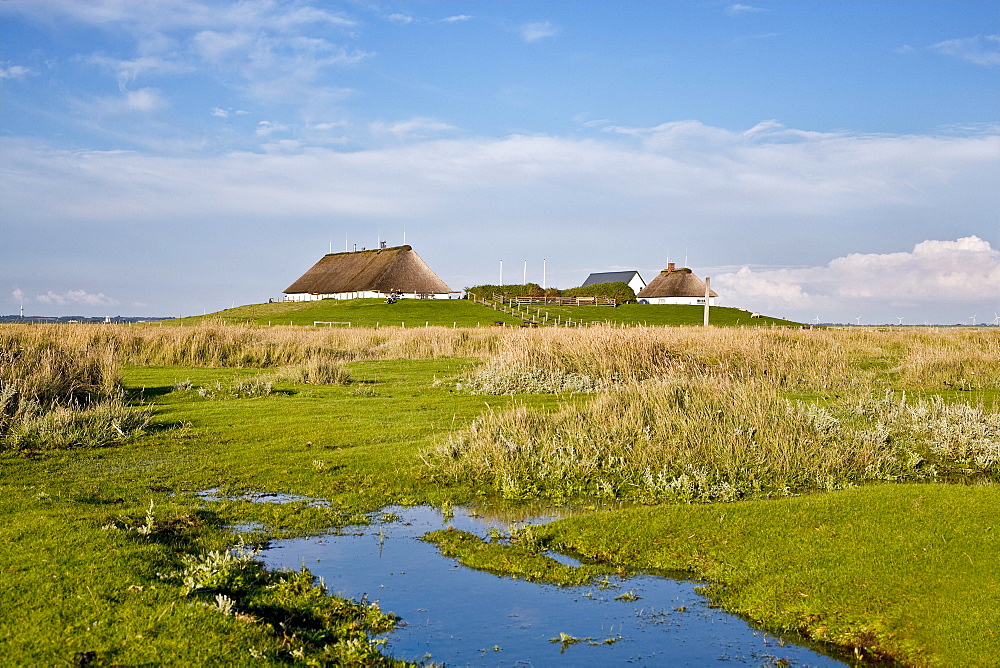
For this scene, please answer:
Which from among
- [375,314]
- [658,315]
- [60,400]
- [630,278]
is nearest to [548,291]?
[658,315]

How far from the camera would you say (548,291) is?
96562 mm

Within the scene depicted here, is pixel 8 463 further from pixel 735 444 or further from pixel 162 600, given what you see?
pixel 735 444

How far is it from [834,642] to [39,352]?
22359mm

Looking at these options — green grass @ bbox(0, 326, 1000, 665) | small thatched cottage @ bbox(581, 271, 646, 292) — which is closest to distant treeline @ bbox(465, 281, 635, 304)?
small thatched cottage @ bbox(581, 271, 646, 292)

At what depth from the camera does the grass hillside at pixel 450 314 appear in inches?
2933

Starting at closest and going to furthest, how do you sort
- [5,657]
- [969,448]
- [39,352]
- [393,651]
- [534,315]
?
1. [5,657]
2. [393,651]
3. [969,448]
4. [39,352]
5. [534,315]

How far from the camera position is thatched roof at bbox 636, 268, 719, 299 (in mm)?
115500

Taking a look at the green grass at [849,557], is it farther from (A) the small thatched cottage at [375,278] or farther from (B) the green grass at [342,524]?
(A) the small thatched cottage at [375,278]

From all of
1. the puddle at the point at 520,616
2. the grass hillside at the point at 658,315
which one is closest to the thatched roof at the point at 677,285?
the grass hillside at the point at 658,315

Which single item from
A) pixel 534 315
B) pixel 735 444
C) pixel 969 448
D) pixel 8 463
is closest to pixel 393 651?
pixel 735 444

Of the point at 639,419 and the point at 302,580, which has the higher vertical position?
the point at 639,419

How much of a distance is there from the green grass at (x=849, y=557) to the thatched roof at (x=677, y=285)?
10708 cm

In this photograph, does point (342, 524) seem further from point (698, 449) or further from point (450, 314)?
point (450, 314)

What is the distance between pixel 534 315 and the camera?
80.2m
